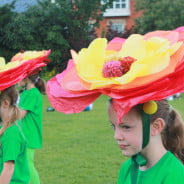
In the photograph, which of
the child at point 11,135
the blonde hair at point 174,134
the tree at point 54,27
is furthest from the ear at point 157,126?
the tree at point 54,27

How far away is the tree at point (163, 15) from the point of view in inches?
1369

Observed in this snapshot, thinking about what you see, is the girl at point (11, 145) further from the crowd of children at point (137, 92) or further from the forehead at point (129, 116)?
the forehead at point (129, 116)

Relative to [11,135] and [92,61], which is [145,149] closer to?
[92,61]

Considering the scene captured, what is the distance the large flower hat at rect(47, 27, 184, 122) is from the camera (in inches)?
88.7

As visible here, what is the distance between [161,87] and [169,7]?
3385cm

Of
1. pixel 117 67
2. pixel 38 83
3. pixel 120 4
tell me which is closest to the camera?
pixel 117 67

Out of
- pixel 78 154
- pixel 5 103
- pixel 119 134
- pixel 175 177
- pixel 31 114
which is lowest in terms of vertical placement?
pixel 78 154

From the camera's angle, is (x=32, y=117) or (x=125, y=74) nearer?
(x=125, y=74)

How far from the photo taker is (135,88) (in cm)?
224

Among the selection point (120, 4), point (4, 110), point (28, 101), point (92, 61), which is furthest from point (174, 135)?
point (120, 4)

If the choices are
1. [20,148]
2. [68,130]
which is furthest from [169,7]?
[20,148]

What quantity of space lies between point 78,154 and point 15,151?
4.94m

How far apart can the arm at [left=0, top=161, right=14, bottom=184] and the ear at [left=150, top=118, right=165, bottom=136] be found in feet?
5.83

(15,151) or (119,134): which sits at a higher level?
(119,134)
